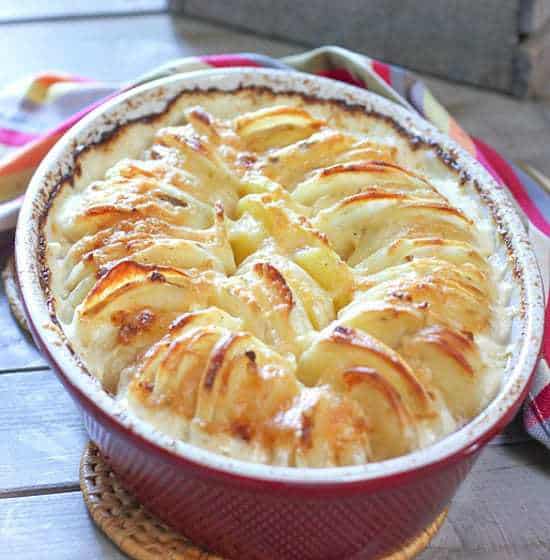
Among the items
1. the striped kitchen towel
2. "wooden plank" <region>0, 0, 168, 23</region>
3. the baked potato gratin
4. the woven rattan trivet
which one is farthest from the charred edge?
"wooden plank" <region>0, 0, 168, 23</region>

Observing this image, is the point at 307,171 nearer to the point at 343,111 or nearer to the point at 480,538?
the point at 343,111

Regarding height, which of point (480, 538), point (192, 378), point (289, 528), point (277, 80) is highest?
point (277, 80)

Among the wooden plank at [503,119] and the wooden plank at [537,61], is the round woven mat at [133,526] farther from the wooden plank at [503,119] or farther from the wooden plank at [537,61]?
the wooden plank at [537,61]

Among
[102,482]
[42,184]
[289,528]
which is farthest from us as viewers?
[42,184]

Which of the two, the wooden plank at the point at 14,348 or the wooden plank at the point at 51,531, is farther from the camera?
the wooden plank at the point at 14,348

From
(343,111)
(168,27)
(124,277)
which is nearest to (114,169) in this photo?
(124,277)

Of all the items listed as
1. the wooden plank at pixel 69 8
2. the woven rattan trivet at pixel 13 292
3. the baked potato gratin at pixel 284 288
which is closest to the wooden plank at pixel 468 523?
the baked potato gratin at pixel 284 288

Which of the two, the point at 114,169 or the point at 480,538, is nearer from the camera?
the point at 480,538
